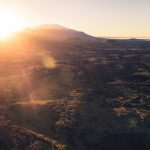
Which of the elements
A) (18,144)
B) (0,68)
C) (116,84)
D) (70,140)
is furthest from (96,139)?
(0,68)

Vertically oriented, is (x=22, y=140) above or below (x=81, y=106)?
above

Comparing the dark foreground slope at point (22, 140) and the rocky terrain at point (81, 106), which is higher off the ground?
the dark foreground slope at point (22, 140)

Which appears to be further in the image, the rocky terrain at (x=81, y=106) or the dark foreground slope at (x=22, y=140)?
Result: the rocky terrain at (x=81, y=106)

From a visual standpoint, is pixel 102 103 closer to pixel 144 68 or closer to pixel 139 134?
pixel 139 134

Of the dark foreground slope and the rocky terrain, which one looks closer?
the dark foreground slope

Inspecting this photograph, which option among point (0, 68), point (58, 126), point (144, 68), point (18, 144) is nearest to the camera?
point (18, 144)

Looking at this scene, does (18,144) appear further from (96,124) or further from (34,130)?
(96,124)

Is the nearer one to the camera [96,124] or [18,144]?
[18,144]

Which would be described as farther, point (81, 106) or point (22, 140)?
point (81, 106)

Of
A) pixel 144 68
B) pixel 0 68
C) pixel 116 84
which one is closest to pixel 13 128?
pixel 116 84

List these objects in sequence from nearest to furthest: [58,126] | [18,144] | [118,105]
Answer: [18,144]
[58,126]
[118,105]

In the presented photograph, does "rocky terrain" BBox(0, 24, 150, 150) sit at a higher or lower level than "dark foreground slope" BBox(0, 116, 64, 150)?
lower
